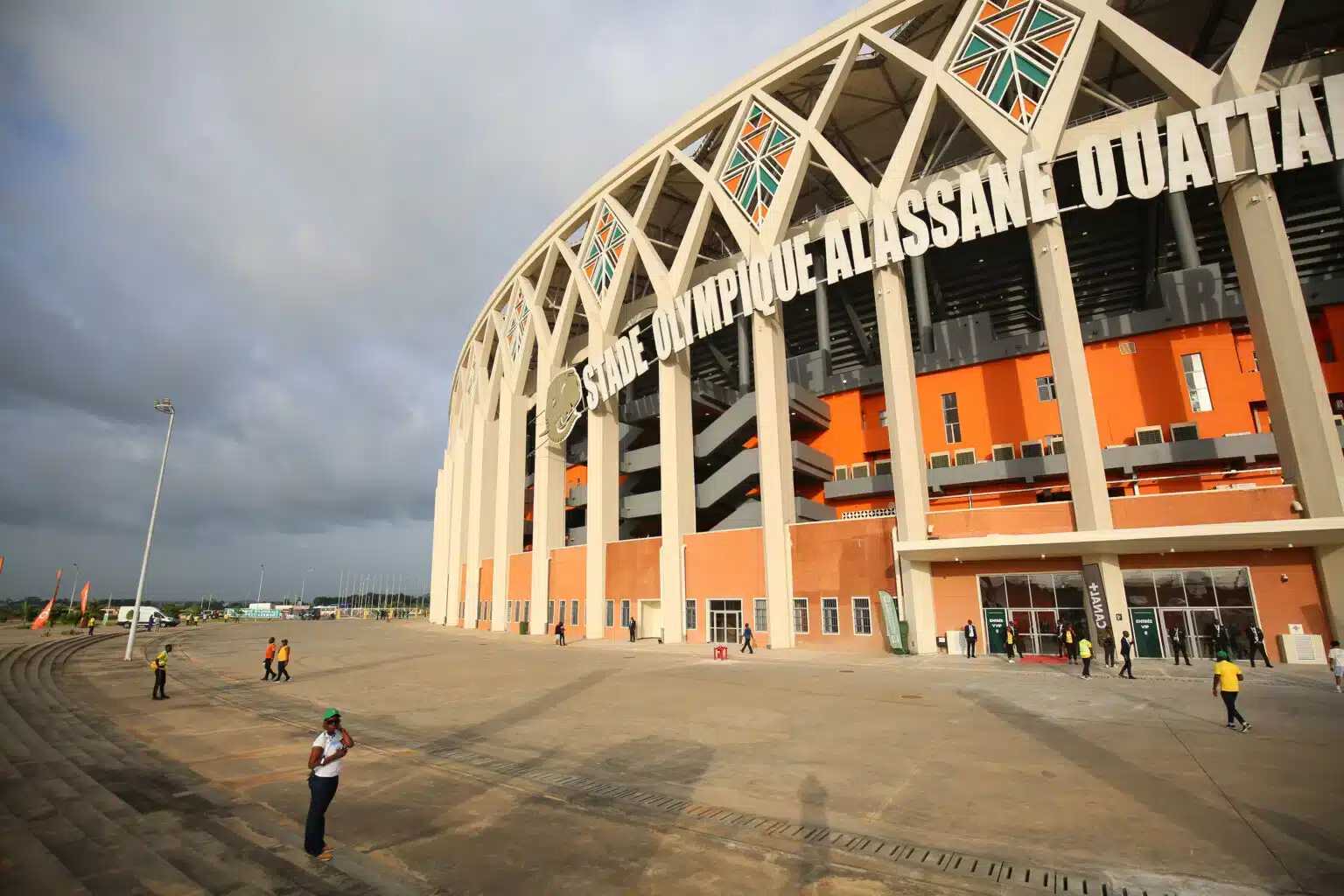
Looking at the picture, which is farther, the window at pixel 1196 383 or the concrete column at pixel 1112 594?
the window at pixel 1196 383

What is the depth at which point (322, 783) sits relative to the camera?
616cm

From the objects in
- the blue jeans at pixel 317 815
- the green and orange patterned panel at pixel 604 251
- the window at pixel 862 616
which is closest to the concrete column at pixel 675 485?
the window at pixel 862 616

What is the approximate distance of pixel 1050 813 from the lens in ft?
23.0

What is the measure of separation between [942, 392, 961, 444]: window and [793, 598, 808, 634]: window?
12.4 meters

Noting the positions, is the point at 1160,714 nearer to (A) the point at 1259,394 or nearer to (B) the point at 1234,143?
(B) the point at 1234,143

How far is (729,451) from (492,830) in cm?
Result: 3345

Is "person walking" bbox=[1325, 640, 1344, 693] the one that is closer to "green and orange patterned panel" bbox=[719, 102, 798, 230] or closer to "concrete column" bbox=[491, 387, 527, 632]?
"green and orange patterned panel" bbox=[719, 102, 798, 230]

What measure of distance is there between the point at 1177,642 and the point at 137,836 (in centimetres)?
2680

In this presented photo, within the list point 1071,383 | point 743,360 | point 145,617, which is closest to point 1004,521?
point 1071,383

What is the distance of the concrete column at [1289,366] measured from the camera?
19.0 metres

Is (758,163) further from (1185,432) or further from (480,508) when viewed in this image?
(480,508)

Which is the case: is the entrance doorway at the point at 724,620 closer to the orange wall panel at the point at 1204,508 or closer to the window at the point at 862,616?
the window at the point at 862,616

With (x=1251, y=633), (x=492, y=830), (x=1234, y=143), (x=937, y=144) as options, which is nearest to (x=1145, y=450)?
(x=1251, y=633)

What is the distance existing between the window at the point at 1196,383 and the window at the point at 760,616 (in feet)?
70.3
